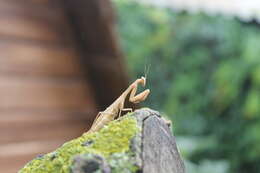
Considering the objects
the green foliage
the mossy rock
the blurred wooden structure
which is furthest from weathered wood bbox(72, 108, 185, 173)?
the green foliage

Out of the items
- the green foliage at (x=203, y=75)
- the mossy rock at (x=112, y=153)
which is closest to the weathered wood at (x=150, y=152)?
the mossy rock at (x=112, y=153)

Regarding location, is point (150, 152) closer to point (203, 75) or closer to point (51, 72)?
point (51, 72)

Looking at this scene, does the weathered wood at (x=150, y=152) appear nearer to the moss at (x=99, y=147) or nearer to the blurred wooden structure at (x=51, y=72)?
the moss at (x=99, y=147)

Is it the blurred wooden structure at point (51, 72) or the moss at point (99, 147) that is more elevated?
the blurred wooden structure at point (51, 72)

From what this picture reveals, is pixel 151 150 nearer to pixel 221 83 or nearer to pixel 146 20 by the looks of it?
pixel 221 83

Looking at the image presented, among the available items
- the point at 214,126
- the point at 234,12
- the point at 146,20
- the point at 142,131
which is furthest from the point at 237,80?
the point at 142,131

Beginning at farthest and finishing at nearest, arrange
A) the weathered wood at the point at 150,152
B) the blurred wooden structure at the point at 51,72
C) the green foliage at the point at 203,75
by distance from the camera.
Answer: the green foliage at the point at 203,75
the blurred wooden structure at the point at 51,72
the weathered wood at the point at 150,152
